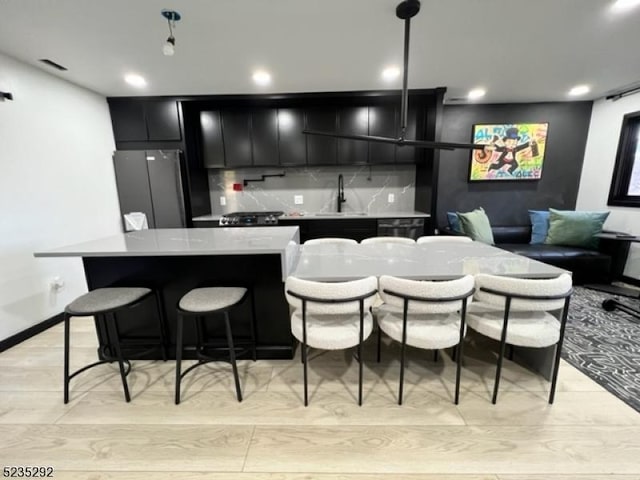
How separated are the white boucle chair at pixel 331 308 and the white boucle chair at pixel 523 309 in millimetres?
662

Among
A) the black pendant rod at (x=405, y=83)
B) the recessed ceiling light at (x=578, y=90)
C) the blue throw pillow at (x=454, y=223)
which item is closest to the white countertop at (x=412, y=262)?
the black pendant rod at (x=405, y=83)

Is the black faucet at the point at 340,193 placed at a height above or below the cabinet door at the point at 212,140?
below

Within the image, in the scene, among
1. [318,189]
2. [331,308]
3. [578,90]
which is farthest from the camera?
[318,189]

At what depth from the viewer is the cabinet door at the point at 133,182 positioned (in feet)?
10.9

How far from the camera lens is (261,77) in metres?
2.81

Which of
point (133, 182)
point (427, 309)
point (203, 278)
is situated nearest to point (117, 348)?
point (203, 278)

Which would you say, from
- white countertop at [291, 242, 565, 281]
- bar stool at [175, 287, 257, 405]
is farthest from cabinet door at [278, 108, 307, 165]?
bar stool at [175, 287, 257, 405]

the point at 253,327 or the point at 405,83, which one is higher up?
the point at 405,83

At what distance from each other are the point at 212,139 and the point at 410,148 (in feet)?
9.19

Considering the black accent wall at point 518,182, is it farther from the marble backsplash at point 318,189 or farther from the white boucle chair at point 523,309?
the white boucle chair at point 523,309

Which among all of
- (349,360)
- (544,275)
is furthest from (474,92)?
(349,360)

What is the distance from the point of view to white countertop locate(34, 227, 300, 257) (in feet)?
5.20

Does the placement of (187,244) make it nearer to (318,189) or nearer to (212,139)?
(212,139)

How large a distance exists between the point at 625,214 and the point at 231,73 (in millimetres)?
5221
